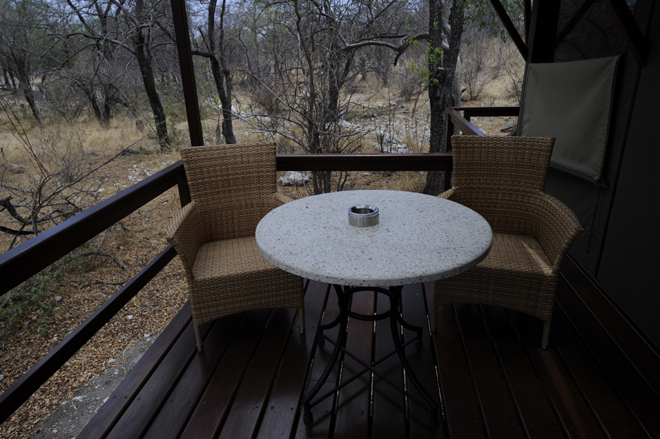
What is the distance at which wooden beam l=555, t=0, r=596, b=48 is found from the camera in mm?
2658

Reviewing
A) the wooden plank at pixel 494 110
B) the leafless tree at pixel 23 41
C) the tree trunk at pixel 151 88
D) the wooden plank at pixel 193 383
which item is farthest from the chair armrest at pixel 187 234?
the leafless tree at pixel 23 41

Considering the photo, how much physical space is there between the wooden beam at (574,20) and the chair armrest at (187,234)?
2.73 meters

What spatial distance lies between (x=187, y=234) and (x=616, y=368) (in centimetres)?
186

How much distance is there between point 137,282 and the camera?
6.64 feet

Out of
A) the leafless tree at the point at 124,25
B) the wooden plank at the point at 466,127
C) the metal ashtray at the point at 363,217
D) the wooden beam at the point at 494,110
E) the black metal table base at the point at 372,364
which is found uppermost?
the leafless tree at the point at 124,25

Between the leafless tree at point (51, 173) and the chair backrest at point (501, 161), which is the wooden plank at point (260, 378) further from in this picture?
the leafless tree at point (51, 173)

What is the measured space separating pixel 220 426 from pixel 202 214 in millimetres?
1063

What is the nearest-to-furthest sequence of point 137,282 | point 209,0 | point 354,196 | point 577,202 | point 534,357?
point 534,357 < point 354,196 < point 137,282 < point 577,202 < point 209,0

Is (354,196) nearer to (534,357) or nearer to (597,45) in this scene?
(534,357)

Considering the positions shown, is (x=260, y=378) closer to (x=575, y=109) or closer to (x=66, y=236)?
(x=66, y=236)

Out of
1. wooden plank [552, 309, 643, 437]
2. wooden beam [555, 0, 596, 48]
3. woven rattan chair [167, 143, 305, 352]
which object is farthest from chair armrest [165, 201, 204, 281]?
wooden beam [555, 0, 596, 48]

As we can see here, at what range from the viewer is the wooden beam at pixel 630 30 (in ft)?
6.23

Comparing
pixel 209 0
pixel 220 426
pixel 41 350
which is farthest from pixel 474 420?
pixel 209 0

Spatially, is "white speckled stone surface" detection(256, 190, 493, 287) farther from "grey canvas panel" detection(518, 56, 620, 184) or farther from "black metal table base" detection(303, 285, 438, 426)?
"grey canvas panel" detection(518, 56, 620, 184)
